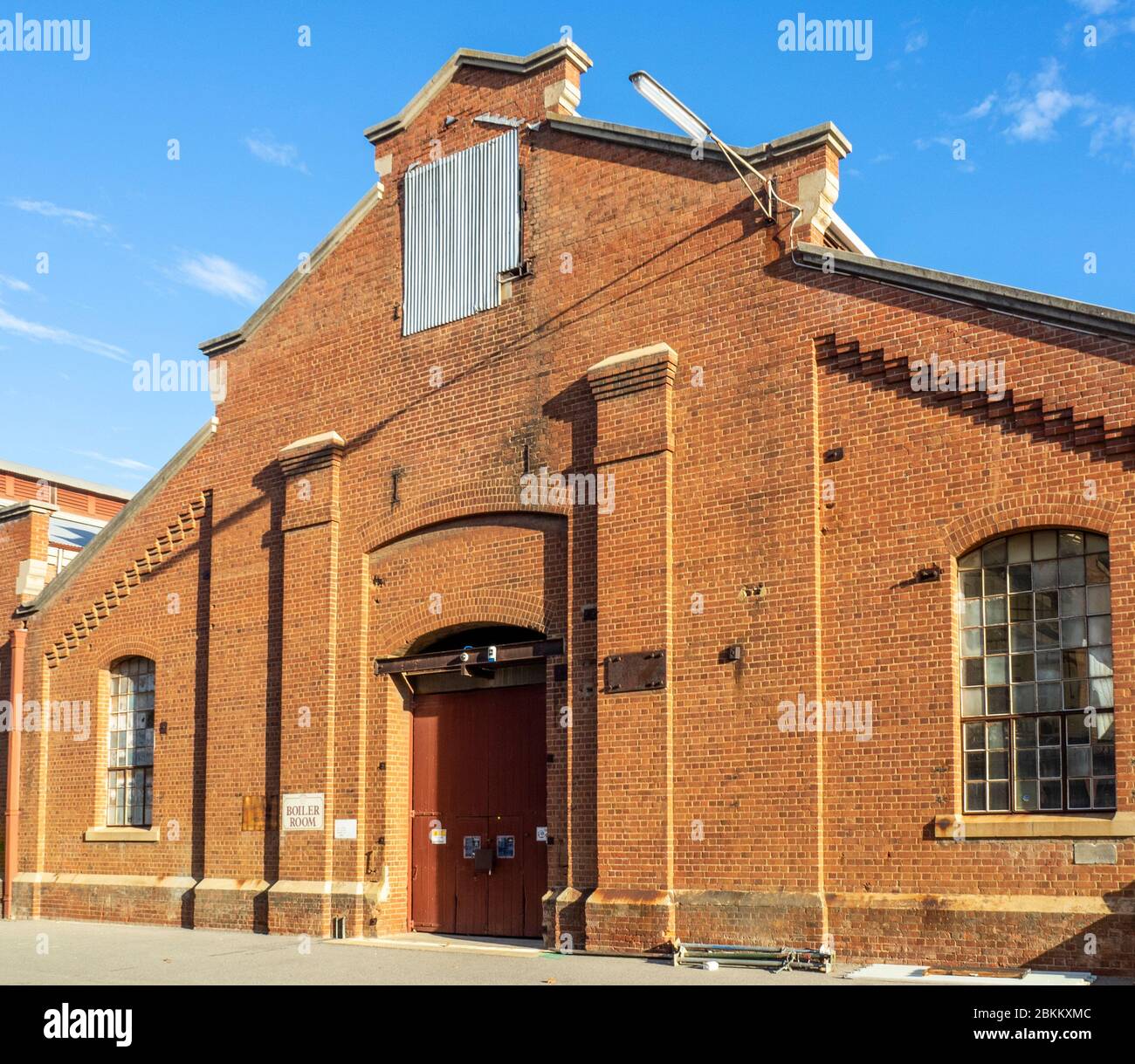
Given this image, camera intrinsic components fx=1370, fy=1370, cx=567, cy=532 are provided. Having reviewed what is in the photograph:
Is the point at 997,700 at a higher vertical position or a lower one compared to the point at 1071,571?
lower

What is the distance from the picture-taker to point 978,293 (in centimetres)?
1359

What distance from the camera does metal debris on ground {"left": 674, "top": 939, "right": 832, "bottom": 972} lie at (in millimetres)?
13336

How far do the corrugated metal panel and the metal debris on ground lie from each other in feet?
27.7

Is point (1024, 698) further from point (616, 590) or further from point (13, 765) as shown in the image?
point (13, 765)

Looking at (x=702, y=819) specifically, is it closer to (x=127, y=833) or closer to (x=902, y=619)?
(x=902, y=619)

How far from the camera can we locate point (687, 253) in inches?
627

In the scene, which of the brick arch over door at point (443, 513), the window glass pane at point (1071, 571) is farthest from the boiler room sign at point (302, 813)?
the window glass pane at point (1071, 571)

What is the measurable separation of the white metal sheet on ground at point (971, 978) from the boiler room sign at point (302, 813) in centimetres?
809

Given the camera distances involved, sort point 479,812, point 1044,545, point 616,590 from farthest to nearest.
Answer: point 479,812 < point 616,590 < point 1044,545

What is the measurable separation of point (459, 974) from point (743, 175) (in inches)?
359

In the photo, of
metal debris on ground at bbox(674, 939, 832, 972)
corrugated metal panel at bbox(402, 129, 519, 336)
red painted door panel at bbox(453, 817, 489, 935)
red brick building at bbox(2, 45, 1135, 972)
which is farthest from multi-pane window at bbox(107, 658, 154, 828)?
metal debris on ground at bbox(674, 939, 832, 972)

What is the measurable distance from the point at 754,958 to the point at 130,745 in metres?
11.9

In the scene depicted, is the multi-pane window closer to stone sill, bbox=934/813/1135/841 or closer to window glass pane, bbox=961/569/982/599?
stone sill, bbox=934/813/1135/841

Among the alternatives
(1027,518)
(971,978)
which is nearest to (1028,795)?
(971,978)
